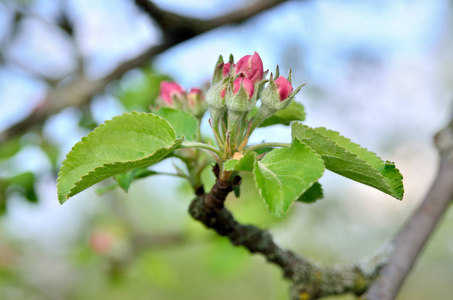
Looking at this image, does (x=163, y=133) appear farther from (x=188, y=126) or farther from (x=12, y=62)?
(x=12, y=62)

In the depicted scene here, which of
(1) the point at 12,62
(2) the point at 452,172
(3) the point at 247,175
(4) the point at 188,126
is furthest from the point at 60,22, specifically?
(2) the point at 452,172

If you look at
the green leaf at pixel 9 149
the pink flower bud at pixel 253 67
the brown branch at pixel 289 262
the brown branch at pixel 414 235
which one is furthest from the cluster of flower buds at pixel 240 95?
the green leaf at pixel 9 149

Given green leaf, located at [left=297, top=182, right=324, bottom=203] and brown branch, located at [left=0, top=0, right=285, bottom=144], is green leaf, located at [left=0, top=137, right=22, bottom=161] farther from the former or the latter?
green leaf, located at [left=297, top=182, right=324, bottom=203]

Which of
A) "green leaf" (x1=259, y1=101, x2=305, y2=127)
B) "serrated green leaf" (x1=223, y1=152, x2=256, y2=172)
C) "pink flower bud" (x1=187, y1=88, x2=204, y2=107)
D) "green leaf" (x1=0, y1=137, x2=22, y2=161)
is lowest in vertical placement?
"green leaf" (x1=0, y1=137, x2=22, y2=161)

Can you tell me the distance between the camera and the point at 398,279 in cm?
117

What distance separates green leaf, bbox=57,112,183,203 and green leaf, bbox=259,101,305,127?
12.1 inches

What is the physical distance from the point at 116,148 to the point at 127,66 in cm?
117

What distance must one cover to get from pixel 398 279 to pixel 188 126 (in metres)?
0.69

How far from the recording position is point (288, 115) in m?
1.02

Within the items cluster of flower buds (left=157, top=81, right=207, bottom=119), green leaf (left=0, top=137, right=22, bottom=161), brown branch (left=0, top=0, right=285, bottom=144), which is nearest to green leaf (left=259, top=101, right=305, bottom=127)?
cluster of flower buds (left=157, top=81, right=207, bottom=119)

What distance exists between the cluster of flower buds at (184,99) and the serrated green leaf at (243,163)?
316mm

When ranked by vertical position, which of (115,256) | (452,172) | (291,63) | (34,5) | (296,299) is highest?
(291,63)

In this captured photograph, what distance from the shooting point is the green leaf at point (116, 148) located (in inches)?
28.7

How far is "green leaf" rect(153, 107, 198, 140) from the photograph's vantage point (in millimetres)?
895
